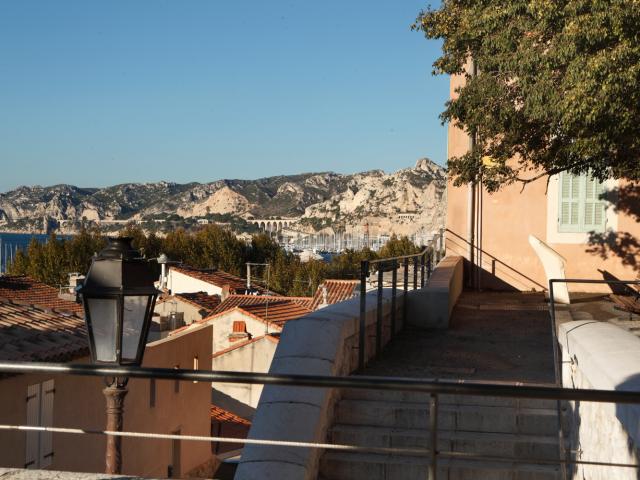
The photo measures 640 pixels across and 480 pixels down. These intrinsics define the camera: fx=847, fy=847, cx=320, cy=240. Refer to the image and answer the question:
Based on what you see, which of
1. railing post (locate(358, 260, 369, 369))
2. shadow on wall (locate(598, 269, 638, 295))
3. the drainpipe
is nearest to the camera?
railing post (locate(358, 260, 369, 369))

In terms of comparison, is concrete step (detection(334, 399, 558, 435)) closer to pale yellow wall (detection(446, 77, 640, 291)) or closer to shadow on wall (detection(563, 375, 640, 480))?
shadow on wall (detection(563, 375, 640, 480))

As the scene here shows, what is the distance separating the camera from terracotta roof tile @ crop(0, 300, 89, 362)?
40.8 ft

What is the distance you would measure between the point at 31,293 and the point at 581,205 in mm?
13897

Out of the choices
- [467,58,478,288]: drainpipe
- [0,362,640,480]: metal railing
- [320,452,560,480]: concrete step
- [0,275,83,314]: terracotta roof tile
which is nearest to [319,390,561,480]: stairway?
[320,452,560,480]: concrete step

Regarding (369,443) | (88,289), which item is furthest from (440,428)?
(88,289)

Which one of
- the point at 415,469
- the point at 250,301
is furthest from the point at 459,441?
the point at 250,301

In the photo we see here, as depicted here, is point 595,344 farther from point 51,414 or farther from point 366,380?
point 51,414

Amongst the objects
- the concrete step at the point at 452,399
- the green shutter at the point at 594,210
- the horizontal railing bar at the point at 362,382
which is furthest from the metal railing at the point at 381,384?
the green shutter at the point at 594,210

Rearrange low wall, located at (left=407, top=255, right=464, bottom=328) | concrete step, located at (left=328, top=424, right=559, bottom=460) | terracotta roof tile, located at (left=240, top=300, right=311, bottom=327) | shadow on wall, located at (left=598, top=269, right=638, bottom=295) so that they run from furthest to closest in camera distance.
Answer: terracotta roof tile, located at (left=240, top=300, right=311, bottom=327), shadow on wall, located at (left=598, top=269, right=638, bottom=295), low wall, located at (left=407, top=255, right=464, bottom=328), concrete step, located at (left=328, top=424, right=559, bottom=460)

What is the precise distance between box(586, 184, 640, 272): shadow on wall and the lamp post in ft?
41.0

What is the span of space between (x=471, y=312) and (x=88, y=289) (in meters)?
8.73

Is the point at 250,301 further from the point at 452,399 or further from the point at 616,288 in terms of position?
the point at 452,399

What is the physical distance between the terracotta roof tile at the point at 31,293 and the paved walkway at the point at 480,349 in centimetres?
1195

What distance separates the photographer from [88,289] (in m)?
4.87
